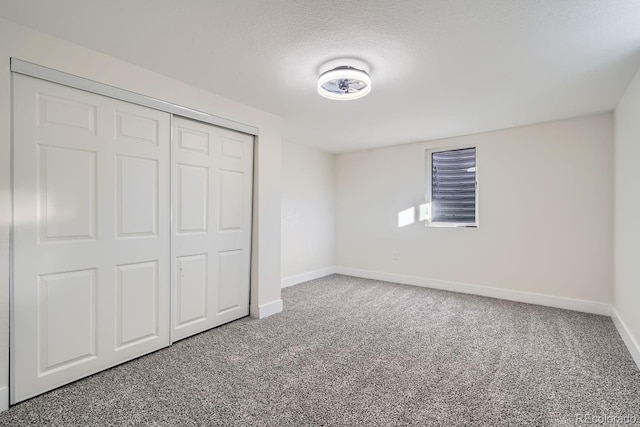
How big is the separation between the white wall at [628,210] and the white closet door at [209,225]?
3.42 meters

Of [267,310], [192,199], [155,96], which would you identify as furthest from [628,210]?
[155,96]

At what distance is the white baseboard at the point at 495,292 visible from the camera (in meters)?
3.49

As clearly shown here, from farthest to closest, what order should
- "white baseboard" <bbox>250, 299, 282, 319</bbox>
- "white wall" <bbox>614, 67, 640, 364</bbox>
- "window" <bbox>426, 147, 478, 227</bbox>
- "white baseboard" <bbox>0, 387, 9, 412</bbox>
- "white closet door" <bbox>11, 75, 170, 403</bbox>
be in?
"window" <bbox>426, 147, 478, 227</bbox>, "white baseboard" <bbox>250, 299, 282, 319</bbox>, "white wall" <bbox>614, 67, 640, 364</bbox>, "white closet door" <bbox>11, 75, 170, 403</bbox>, "white baseboard" <bbox>0, 387, 9, 412</bbox>

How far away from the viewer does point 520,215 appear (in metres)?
3.92

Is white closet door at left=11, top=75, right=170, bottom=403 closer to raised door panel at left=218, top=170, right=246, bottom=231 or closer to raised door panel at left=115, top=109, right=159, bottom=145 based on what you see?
raised door panel at left=115, top=109, right=159, bottom=145

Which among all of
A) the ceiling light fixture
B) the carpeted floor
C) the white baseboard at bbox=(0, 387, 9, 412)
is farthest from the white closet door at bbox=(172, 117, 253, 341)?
the ceiling light fixture

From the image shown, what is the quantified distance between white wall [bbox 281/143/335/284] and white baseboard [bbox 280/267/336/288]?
0.12 ft

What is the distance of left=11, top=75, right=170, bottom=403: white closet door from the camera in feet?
6.15

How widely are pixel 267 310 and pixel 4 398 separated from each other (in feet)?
6.69

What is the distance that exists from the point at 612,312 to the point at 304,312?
11.0 feet

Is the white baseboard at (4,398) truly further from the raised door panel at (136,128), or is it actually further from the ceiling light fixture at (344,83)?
the ceiling light fixture at (344,83)

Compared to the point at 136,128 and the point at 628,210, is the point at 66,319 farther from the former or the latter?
the point at 628,210

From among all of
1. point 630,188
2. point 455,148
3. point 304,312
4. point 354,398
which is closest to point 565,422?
point 354,398

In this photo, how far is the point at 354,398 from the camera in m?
1.89
